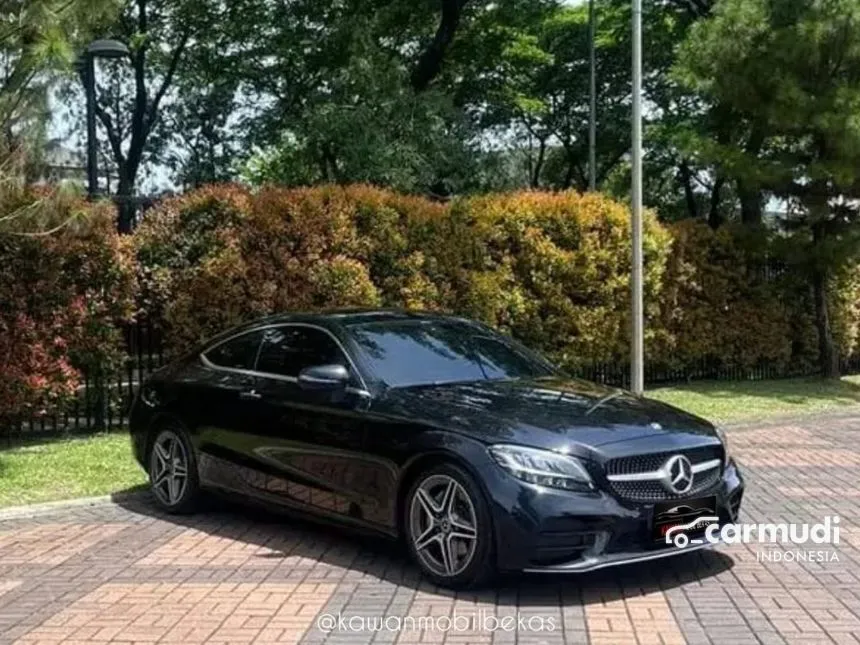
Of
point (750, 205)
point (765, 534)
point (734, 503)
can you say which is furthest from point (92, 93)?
point (750, 205)

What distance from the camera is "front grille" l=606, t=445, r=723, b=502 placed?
17.5 ft

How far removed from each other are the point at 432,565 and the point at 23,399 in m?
6.29

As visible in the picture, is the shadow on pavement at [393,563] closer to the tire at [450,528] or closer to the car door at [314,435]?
the tire at [450,528]

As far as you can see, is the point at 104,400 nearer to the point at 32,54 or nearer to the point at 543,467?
the point at 32,54

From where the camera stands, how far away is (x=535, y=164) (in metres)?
35.2

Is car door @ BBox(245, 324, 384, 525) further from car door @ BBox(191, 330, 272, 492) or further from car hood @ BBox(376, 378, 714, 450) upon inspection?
car hood @ BBox(376, 378, 714, 450)

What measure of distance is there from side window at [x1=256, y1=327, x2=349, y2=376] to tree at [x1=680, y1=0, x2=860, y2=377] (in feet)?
33.9

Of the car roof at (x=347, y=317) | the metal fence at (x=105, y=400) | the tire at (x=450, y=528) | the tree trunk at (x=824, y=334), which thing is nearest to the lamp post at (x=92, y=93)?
the metal fence at (x=105, y=400)

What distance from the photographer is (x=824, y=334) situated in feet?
55.9

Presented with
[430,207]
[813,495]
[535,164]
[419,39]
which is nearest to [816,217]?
[430,207]

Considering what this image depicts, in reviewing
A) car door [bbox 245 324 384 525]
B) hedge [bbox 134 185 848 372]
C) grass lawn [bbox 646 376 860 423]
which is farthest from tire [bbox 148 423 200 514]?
grass lawn [bbox 646 376 860 423]

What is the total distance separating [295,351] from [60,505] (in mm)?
2469

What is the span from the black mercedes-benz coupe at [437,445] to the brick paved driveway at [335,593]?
0.27 meters

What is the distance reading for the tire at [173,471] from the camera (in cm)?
744
